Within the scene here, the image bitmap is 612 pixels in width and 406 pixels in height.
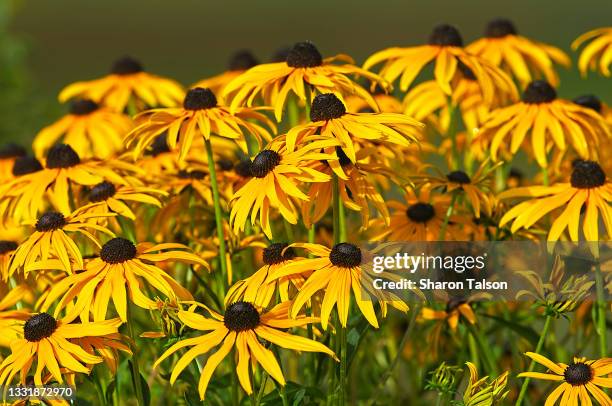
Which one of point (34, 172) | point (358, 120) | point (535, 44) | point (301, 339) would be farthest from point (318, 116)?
point (535, 44)

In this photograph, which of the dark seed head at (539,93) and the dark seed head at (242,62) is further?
the dark seed head at (242,62)

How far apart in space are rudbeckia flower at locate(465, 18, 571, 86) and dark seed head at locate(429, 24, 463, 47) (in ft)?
0.95

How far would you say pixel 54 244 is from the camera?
2.52m

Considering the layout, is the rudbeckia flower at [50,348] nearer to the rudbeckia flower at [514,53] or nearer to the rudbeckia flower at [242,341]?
the rudbeckia flower at [242,341]

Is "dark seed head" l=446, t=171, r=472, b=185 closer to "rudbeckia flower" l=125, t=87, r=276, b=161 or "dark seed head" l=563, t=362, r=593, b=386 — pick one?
"rudbeckia flower" l=125, t=87, r=276, b=161

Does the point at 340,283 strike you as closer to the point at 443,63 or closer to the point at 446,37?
the point at 443,63

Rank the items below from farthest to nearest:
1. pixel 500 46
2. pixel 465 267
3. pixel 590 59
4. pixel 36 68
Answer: pixel 36 68, pixel 500 46, pixel 590 59, pixel 465 267

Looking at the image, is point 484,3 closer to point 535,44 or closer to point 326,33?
point 326,33

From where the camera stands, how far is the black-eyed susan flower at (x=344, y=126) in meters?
2.45

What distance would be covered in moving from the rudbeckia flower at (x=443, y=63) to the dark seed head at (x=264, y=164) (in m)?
0.80

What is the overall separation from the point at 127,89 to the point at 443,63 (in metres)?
1.36

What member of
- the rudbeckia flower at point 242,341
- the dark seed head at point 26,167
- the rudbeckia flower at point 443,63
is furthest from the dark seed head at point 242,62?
the rudbeckia flower at point 242,341

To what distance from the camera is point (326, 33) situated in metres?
18.9

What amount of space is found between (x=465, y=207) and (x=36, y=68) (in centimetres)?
1450
